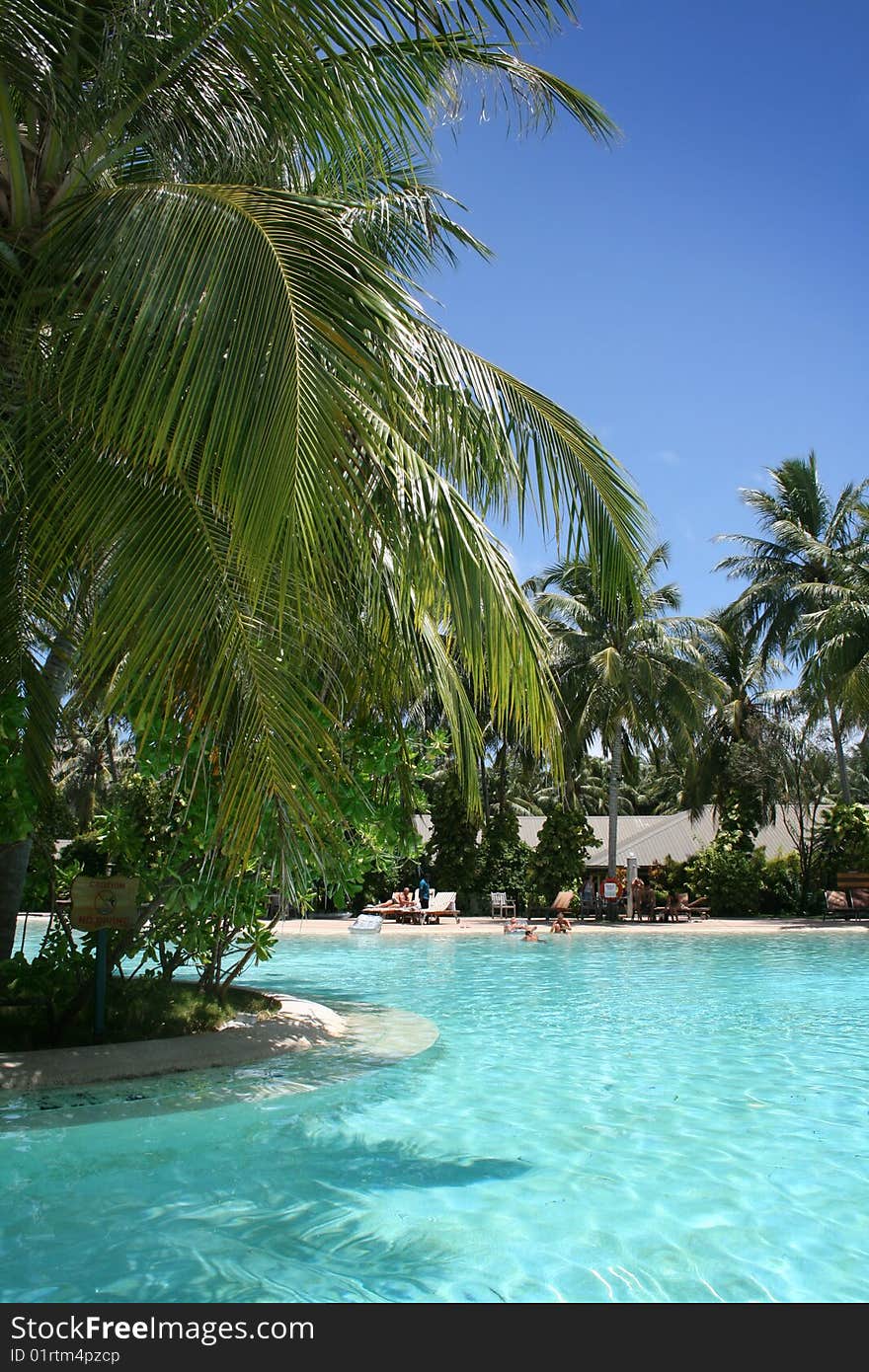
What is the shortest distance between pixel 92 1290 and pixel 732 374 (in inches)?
401

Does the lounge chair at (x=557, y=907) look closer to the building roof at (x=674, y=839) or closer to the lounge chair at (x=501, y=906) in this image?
the lounge chair at (x=501, y=906)

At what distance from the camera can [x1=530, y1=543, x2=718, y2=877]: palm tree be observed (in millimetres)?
24922

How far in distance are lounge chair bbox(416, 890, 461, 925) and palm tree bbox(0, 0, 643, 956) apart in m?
18.8

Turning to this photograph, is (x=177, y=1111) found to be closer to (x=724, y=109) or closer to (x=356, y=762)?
(x=356, y=762)

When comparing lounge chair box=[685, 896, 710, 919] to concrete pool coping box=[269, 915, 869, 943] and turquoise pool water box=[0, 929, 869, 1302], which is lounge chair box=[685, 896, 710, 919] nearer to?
concrete pool coping box=[269, 915, 869, 943]

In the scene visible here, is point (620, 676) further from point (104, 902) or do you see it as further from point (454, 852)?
point (104, 902)

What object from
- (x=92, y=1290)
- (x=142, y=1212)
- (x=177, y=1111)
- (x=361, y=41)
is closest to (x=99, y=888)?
(x=177, y=1111)

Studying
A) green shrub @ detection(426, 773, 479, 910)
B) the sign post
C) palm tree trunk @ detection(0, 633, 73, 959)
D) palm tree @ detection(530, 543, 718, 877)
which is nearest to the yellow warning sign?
the sign post

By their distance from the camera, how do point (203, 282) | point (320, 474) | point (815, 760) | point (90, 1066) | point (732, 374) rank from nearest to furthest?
1. point (320, 474)
2. point (203, 282)
3. point (90, 1066)
4. point (732, 374)
5. point (815, 760)

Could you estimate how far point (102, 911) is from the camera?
23.8 feet

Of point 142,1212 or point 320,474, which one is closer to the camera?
point 320,474

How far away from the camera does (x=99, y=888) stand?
Answer: 7281mm

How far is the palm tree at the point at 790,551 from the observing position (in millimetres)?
28648

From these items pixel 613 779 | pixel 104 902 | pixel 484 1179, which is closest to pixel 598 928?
pixel 613 779
